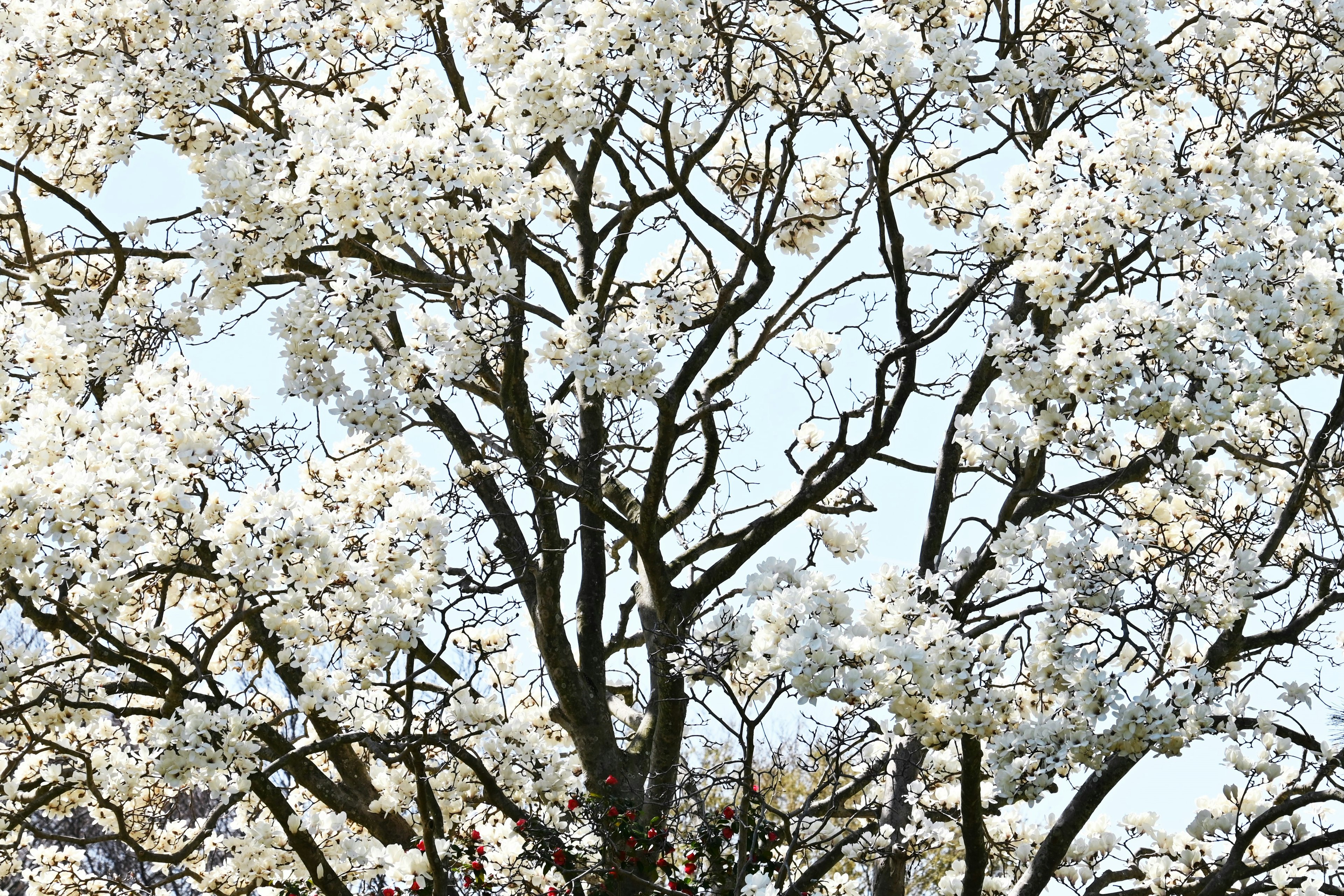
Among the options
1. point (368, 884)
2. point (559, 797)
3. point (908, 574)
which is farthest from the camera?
point (368, 884)

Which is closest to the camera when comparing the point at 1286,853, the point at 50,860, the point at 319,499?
the point at 1286,853

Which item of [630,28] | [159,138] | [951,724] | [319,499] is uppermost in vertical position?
[159,138]

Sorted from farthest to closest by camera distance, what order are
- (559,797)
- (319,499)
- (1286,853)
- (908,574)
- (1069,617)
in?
1. (559,797)
2. (319,499)
3. (1286,853)
4. (1069,617)
5. (908,574)

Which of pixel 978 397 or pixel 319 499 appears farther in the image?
pixel 978 397

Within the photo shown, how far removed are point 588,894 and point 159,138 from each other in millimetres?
4582

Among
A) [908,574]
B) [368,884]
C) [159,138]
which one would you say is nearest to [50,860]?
[368,884]

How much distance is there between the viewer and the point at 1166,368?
190 inches

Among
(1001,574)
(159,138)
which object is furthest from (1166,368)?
(159,138)

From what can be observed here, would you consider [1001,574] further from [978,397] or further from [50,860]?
[50,860]

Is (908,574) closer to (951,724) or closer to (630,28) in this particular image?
(951,724)

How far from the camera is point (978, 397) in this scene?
726cm

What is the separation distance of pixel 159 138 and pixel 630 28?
10.2 feet

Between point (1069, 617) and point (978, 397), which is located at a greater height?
point (978, 397)

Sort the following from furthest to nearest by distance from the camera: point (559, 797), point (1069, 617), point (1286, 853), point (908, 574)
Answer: point (559, 797), point (1286, 853), point (1069, 617), point (908, 574)
